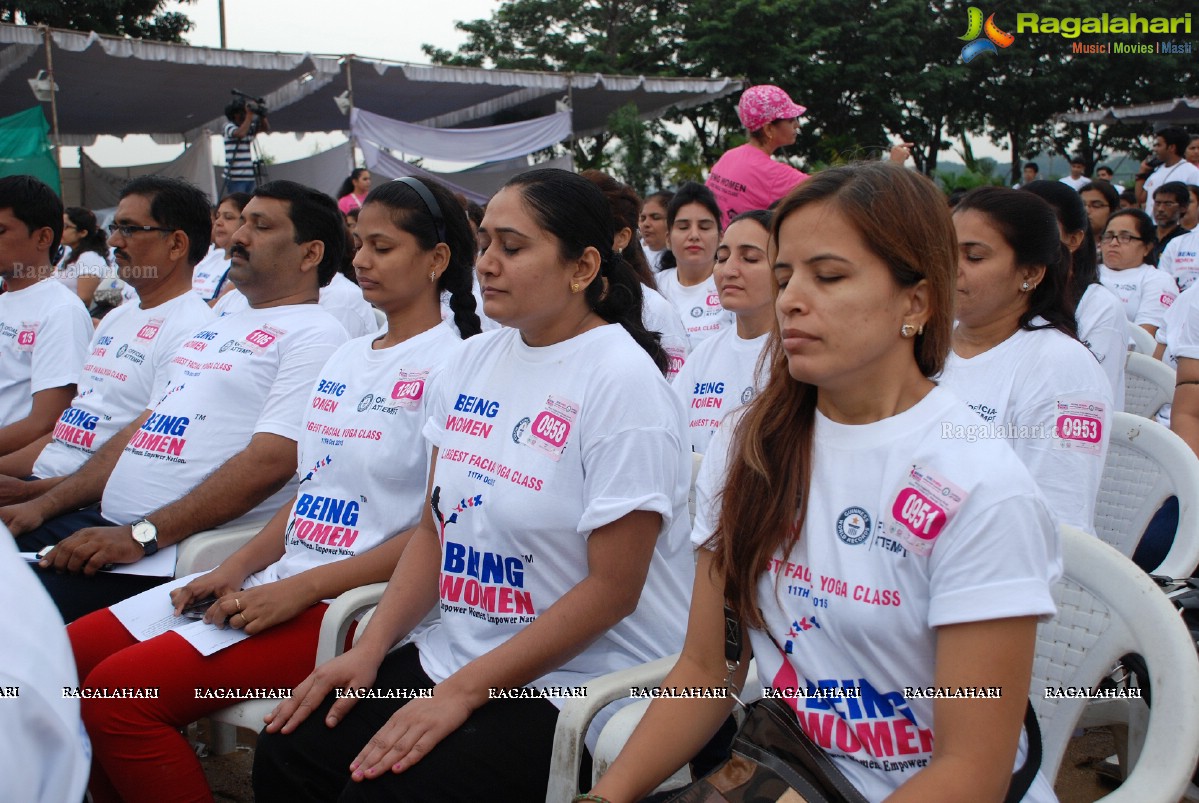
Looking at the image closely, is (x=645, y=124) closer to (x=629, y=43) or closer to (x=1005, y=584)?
(x=629, y=43)

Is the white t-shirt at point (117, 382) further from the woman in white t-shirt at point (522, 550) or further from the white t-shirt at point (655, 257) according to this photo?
the white t-shirt at point (655, 257)

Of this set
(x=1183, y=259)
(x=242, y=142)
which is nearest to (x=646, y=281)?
(x=1183, y=259)

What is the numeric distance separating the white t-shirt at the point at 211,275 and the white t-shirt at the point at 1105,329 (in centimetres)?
471

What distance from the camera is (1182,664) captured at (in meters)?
1.57

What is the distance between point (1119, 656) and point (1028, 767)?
36cm

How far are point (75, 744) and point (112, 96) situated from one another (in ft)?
49.5

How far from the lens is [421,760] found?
1.87 m

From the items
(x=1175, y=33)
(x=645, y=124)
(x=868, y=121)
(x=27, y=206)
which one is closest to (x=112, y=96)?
(x=645, y=124)

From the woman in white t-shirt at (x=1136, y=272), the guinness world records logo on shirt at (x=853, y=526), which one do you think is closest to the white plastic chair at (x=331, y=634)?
the guinness world records logo on shirt at (x=853, y=526)

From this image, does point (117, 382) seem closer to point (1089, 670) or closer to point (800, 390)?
point (800, 390)

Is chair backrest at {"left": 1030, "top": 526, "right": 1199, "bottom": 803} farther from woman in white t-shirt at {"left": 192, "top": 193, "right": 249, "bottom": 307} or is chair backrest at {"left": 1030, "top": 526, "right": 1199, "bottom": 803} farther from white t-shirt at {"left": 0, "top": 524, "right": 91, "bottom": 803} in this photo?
woman in white t-shirt at {"left": 192, "top": 193, "right": 249, "bottom": 307}

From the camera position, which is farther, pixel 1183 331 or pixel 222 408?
pixel 1183 331

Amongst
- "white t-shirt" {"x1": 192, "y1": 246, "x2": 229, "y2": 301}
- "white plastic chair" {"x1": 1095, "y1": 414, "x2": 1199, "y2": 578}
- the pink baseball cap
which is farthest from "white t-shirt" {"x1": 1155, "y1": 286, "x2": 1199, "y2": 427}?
"white t-shirt" {"x1": 192, "y1": 246, "x2": 229, "y2": 301}

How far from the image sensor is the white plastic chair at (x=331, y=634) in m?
2.31
